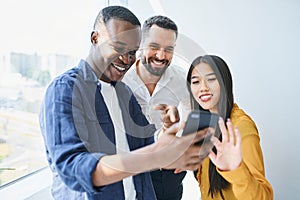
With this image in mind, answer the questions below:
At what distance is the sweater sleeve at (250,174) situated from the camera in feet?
3.10

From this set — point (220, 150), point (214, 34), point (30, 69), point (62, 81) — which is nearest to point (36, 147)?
point (30, 69)

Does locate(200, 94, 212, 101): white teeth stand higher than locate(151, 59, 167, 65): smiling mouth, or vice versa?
locate(151, 59, 167, 65): smiling mouth

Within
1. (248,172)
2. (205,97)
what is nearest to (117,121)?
(205,97)

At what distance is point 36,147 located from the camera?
4.41 feet

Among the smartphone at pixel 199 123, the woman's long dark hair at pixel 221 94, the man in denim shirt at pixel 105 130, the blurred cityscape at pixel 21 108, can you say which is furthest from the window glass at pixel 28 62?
the smartphone at pixel 199 123

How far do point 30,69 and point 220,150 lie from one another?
0.86m

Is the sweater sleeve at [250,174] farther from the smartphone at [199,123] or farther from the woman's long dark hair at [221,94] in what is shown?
the smartphone at [199,123]

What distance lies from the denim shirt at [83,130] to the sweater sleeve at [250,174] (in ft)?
0.90

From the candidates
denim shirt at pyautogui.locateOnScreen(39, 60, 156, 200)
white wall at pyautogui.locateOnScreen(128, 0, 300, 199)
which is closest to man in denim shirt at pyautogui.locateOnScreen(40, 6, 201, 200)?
denim shirt at pyautogui.locateOnScreen(39, 60, 156, 200)

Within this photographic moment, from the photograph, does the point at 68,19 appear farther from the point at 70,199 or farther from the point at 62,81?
the point at 70,199

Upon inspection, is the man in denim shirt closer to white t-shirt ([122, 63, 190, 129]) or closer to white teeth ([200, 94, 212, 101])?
white t-shirt ([122, 63, 190, 129])

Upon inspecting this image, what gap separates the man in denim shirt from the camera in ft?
1.98

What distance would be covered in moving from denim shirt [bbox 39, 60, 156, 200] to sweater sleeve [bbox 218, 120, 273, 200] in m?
0.28

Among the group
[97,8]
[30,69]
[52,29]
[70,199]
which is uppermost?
[97,8]
